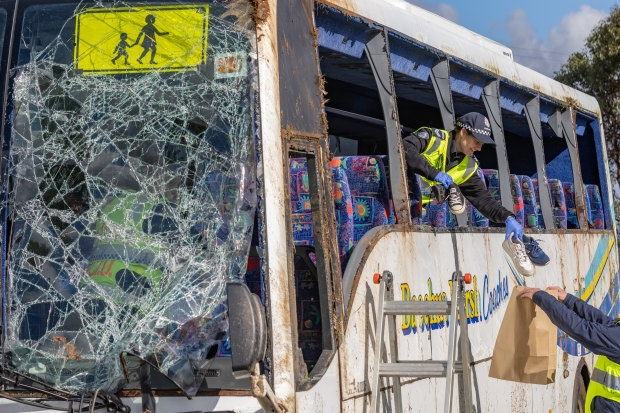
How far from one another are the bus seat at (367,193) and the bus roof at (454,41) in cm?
83

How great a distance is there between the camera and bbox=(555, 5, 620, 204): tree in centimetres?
2434

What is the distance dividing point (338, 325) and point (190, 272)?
0.72 metres

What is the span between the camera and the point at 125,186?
3.80 metres

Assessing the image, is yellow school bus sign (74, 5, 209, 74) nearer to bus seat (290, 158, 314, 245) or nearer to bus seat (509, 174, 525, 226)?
bus seat (290, 158, 314, 245)

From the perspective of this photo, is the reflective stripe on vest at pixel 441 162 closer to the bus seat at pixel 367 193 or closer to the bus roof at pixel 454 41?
the bus seat at pixel 367 193

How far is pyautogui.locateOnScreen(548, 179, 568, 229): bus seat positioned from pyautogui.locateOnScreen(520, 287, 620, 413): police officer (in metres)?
2.63

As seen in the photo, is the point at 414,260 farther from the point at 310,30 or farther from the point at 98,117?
the point at 98,117

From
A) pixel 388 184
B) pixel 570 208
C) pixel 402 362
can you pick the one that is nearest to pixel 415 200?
pixel 388 184

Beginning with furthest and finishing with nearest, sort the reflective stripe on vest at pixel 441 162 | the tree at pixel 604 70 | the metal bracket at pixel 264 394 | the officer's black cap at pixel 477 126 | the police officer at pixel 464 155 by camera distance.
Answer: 1. the tree at pixel 604 70
2. the officer's black cap at pixel 477 126
3. the police officer at pixel 464 155
4. the reflective stripe on vest at pixel 441 162
5. the metal bracket at pixel 264 394

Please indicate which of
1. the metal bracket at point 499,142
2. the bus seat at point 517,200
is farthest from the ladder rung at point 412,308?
the bus seat at point 517,200

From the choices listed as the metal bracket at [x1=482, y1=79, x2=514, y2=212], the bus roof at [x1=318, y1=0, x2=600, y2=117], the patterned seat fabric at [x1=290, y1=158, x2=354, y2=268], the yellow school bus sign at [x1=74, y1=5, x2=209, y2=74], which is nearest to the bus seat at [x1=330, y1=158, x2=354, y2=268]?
the patterned seat fabric at [x1=290, y1=158, x2=354, y2=268]

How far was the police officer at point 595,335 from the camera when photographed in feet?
16.7

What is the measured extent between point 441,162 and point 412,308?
6.03 feet

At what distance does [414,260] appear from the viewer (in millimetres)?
4934
